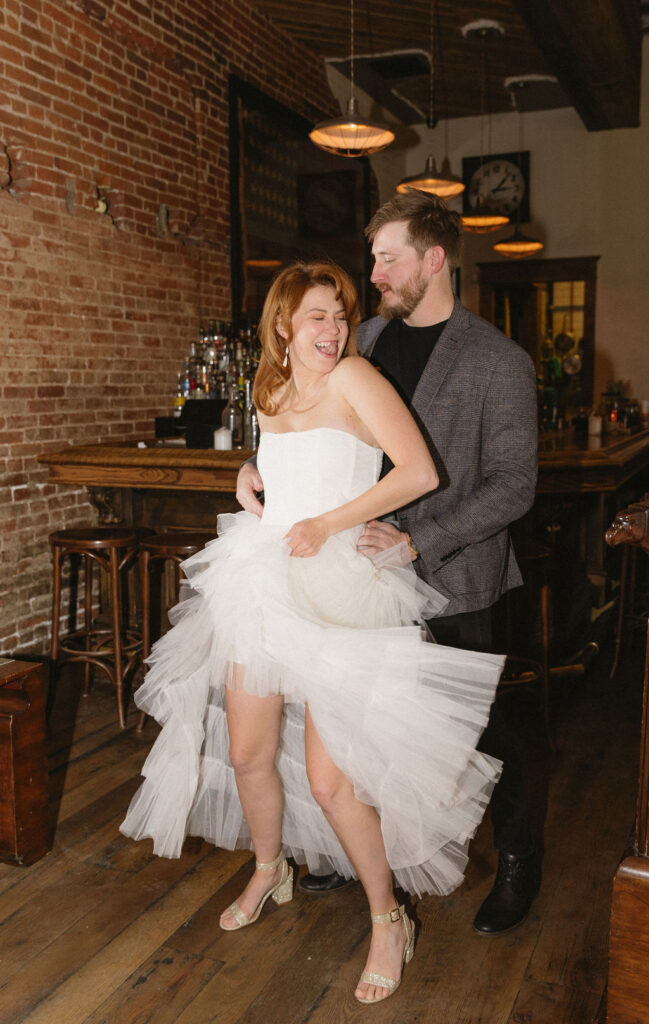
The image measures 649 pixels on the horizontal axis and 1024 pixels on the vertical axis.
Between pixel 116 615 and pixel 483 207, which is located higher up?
pixel 483 207

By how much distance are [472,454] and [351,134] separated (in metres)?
3.52

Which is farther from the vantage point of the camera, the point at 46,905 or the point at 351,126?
the point at 351,126

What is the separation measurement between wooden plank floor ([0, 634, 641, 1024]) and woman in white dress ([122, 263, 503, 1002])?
11 cm

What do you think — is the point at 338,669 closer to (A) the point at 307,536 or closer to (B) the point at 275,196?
(A) the point at 307,536

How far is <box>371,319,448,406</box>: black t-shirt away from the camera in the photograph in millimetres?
2236

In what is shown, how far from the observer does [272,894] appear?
231 cm

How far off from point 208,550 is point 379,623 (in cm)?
50

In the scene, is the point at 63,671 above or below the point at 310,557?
below

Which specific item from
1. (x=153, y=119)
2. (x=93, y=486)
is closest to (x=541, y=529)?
(x=93, y=486)

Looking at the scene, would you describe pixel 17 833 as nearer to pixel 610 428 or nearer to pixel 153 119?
pixel 153 119

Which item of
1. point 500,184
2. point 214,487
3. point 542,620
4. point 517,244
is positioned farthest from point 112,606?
point 500,184

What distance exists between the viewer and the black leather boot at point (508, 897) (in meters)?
2.18

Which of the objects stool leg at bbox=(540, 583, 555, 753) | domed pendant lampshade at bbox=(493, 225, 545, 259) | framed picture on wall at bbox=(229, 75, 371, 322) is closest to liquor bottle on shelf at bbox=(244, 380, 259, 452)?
stool leg at bbox=(540, 583, 555, 753)

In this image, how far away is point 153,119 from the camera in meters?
5.13
